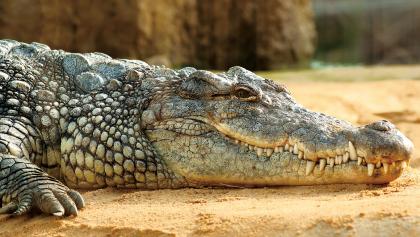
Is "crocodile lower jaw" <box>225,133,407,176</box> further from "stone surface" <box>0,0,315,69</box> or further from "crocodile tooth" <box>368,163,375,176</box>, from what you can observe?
"stone surface" <box>0,0,315,69</box>

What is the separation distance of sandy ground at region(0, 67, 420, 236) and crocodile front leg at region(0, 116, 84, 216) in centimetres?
7

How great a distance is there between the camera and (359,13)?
23.7 m

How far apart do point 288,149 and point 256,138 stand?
0.20 m

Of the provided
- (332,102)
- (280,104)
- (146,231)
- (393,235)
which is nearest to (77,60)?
(280,104)

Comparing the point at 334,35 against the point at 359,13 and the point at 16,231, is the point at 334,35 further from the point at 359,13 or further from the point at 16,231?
the point at 16,231

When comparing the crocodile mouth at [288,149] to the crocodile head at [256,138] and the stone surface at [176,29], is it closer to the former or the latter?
the crocodile head at [256,138]

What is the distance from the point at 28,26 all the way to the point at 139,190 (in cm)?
797

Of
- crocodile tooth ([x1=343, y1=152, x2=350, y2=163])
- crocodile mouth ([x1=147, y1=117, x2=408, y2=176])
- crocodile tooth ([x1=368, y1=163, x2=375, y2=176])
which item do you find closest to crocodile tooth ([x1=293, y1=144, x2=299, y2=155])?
crocodile mouth ([x1=147, y1=117, x2=408, y2=176])

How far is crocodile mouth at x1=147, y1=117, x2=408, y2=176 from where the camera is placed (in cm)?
388

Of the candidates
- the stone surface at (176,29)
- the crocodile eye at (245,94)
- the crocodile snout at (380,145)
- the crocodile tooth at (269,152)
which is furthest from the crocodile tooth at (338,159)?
the stone surface at (176,29)

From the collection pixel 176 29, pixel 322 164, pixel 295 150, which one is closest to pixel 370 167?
pixel 322 164

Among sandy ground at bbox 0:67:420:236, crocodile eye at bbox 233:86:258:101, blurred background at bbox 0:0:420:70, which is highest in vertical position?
blurred background at bbox 0:0:420:70

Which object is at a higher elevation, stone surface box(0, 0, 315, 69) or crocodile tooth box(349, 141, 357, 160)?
stone surface box(0, 0, 315, 69)

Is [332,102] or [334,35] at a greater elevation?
[334,35]
